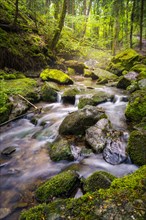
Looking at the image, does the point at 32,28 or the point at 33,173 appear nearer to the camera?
the point at 33,173

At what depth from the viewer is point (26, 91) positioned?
353 inches

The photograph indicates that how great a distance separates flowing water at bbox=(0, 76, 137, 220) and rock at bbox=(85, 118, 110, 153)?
0.82 feet

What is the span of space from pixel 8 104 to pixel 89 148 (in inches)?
141

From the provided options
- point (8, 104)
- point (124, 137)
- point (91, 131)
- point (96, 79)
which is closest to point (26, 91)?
point (8, 104)

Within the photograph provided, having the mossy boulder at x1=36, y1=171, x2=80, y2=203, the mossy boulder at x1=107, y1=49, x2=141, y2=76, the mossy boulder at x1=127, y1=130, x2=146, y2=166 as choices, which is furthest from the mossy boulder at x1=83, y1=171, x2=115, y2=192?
the mossy boulder at x1=107, y1=49, x2=141, y2=76

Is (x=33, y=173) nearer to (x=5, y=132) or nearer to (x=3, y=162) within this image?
(x=3, y=162)

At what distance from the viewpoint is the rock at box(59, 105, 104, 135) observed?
585cm

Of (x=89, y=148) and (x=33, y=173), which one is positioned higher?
(x=89, y=148)

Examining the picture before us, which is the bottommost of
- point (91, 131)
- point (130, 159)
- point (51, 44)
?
point (130, 159)

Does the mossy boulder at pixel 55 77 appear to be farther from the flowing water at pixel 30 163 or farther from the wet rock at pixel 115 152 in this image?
the wet rock at pixel 115 152

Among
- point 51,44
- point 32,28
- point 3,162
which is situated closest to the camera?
point 3,162

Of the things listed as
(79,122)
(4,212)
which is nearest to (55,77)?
(79,122)

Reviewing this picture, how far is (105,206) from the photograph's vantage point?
2.19 metres

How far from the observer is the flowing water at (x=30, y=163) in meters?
3.78
